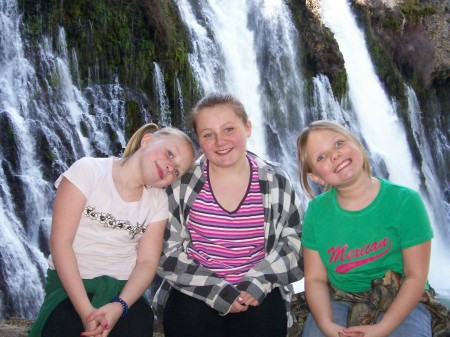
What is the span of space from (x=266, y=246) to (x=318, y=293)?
349mm

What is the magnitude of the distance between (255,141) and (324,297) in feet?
32.8

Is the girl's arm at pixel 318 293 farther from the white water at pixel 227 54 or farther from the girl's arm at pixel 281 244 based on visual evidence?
the white water at pixel 227 54

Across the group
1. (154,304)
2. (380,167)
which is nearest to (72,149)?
(154,304)

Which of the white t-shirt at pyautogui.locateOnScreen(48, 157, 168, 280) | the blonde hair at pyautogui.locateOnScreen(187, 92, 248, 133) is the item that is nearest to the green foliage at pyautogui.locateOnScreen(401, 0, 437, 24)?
the blonde hair at pyautogui.locateOnScreen(187, 92, 248, 133)

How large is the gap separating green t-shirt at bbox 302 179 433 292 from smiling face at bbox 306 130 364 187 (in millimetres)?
155

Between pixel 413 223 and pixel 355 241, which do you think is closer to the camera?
pixel 413 223

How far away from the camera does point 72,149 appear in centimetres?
839

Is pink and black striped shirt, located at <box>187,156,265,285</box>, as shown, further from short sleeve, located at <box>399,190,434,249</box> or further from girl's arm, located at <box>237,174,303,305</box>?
short sleeve, located at <box>399,190,434,249</box>

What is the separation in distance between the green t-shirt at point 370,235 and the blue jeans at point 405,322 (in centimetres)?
11

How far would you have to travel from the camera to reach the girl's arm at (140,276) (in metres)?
2.52

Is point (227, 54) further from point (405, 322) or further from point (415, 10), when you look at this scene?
point (405, 322)

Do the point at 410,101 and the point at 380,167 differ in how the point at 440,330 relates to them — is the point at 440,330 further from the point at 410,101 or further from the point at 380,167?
the point at 410,101

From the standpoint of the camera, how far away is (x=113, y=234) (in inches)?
111

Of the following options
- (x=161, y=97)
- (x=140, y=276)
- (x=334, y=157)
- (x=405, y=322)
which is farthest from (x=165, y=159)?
(x=161, y=97)
